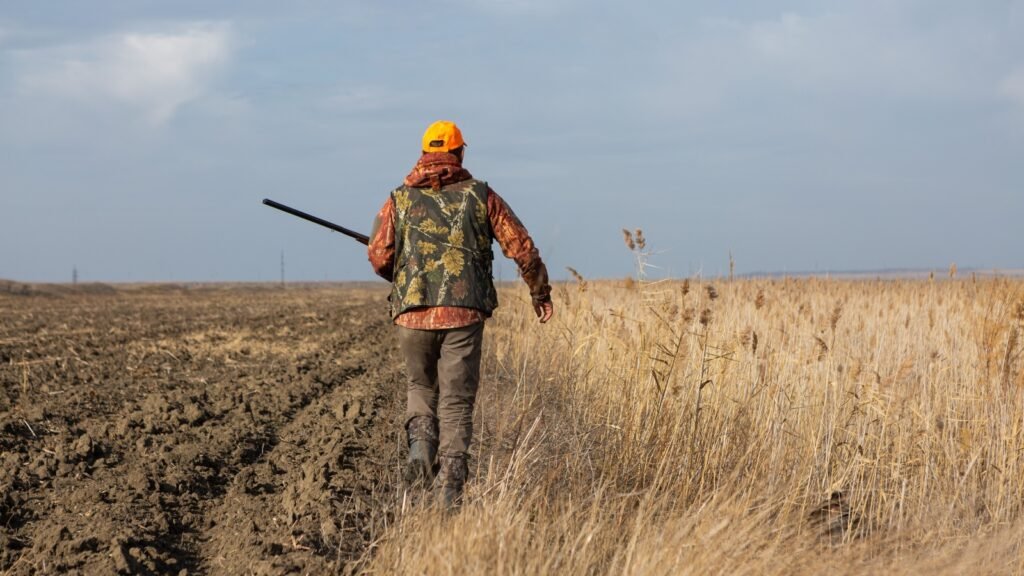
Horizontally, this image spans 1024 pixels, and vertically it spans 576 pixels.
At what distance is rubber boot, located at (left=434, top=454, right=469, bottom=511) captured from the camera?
5262mm

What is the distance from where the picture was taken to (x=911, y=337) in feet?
30.9

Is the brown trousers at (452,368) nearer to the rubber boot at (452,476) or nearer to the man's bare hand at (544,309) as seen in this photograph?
the rubber boot at (452,476)

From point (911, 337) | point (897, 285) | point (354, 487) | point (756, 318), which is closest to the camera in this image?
point (354, 487)

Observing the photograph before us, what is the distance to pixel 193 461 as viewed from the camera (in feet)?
21.8

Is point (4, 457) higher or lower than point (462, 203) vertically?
lower

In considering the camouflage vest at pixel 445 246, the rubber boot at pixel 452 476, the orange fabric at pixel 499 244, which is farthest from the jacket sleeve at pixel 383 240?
the rubber boot at pixel 452 476

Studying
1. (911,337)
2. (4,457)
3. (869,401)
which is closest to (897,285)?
(911,337)

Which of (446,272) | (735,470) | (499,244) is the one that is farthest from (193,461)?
(735,470)

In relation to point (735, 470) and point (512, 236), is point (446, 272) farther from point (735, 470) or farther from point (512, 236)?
point (735, 470)

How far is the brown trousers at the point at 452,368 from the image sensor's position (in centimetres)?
546

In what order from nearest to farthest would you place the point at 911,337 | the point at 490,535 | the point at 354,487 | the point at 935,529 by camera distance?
the point at 490,535, the point at 935,529, the point at 354,487, the point at 911,337

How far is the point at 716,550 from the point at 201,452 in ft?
13.3

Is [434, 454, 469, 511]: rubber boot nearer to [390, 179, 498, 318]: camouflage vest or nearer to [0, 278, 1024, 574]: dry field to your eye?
[0, 278, 1024, 574]: dry field

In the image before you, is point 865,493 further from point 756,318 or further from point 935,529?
point 756,318
